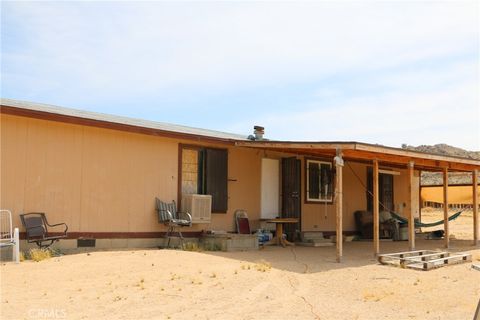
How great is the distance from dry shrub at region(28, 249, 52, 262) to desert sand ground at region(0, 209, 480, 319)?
0.25m

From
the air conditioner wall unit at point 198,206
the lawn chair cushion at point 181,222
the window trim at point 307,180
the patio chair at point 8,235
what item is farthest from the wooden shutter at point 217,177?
the patio chair at point 8,235

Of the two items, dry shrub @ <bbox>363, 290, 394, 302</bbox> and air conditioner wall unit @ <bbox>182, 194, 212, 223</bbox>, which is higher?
air conditioner wall unit @ <bbox>182, 194, 212, 223</bbox>

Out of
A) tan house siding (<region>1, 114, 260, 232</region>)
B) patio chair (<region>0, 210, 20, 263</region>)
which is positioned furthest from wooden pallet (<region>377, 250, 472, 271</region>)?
patio chair (<region>0, 210, 20, 263</region>)

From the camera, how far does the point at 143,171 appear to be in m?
10.4

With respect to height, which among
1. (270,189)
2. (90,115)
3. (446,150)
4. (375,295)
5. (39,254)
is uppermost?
(446,150)

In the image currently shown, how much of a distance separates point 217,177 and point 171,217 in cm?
164

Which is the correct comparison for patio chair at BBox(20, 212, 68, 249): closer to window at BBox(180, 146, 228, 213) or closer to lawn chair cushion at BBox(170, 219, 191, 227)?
lawn chair cushion at BBox(170, 219, 191, 227)

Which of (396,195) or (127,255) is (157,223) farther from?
(396,195)

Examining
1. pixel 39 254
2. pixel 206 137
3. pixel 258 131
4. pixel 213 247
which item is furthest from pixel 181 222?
pixel 258 131

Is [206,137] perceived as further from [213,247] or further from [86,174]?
[86,174]

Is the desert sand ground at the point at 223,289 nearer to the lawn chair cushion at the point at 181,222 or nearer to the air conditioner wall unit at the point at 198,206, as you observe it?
the lawn chair cushion at the point at 181,222

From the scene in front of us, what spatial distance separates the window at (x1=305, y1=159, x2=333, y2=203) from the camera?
1384cm

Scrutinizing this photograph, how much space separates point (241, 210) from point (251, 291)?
5.76 m

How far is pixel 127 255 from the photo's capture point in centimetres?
893
